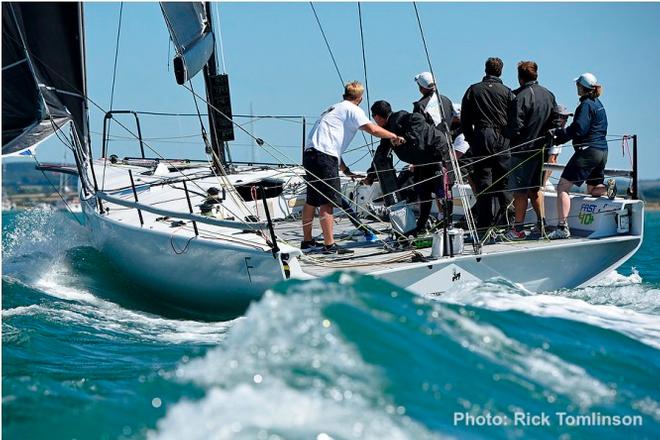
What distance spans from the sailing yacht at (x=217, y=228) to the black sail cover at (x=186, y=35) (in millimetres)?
12

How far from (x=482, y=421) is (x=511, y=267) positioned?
10.9ft

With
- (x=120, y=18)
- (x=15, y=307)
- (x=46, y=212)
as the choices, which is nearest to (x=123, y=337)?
(x=15, y=307)

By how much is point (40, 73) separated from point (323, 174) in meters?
3.28

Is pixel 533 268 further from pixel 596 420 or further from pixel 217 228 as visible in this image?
pixel 596 420

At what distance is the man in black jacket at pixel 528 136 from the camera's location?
7.70 meters

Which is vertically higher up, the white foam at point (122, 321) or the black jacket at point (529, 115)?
the black jacket at point (529, 115)

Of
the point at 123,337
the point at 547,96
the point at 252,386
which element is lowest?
the point at 123,337

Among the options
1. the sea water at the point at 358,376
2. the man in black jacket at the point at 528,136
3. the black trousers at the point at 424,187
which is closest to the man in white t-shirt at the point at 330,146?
the black trousers at the point at 424,187

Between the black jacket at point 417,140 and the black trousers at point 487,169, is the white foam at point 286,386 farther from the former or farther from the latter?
the black trousers at point 487,169

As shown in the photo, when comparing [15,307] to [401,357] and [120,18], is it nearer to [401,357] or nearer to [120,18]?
[401,357]

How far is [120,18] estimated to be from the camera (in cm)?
1227

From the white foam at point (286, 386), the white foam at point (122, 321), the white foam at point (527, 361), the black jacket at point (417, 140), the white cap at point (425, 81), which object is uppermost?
the white cap at point (425, 81)

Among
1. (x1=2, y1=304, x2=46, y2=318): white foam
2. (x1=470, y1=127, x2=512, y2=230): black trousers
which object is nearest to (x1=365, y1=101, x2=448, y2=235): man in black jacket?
(x1=470, y1=127, x2=512, y2=230): black trousers

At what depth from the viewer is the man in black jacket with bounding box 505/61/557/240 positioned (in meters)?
7.70
